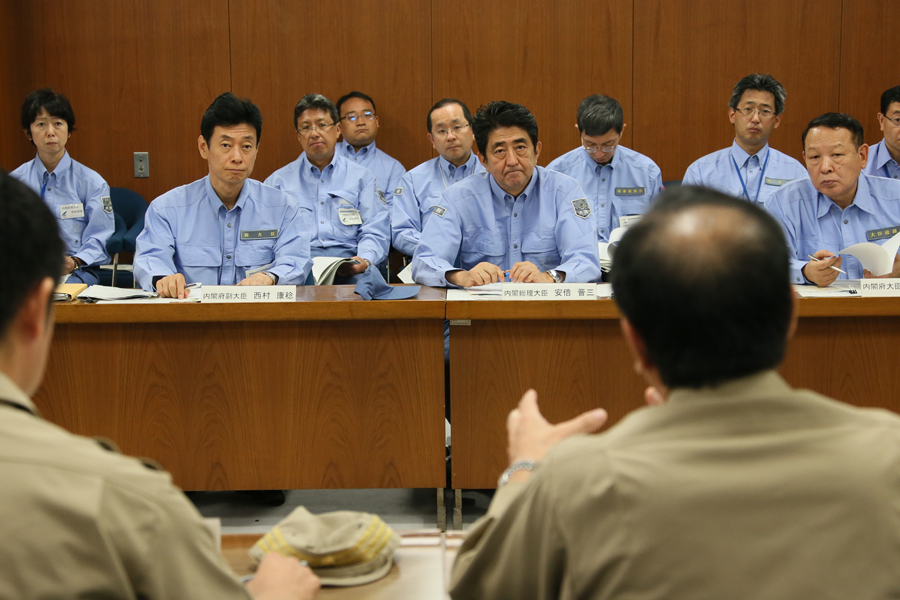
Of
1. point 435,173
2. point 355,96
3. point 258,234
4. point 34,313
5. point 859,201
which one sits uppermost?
point 355,96

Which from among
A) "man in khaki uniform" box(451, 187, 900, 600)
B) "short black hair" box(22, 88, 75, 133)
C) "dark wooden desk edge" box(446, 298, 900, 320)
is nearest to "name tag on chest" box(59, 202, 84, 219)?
"short black hair" box(22, 88, 75, 133)

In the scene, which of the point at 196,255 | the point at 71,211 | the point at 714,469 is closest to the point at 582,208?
the point at 196,255

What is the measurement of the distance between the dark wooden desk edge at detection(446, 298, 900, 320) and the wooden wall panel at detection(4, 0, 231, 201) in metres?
3.72

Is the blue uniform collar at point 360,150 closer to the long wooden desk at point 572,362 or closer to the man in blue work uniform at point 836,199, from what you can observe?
the man in blue work uniform at point 836,199

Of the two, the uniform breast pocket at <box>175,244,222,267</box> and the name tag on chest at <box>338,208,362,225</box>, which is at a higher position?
the name tag on chest at <box>338,208,362,225</box>

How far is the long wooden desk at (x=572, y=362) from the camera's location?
2279 mm

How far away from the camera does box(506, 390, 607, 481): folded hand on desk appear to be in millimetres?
956

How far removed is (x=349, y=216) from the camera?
461 cm

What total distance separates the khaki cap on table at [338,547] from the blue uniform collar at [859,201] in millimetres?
2750

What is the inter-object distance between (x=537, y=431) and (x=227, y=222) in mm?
2550

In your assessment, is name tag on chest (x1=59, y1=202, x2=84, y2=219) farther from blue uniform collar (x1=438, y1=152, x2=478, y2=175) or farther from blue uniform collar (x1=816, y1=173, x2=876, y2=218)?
blue uniform collar (x1=816, y1=173, x2=876, y2=218)

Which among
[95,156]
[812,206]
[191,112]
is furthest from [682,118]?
[95,156]

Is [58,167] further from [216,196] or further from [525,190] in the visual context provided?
[525,190]

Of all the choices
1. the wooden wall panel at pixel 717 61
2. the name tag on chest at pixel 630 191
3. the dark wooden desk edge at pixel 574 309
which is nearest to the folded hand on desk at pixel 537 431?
the dark wooden desk edge at pixel 574 309
